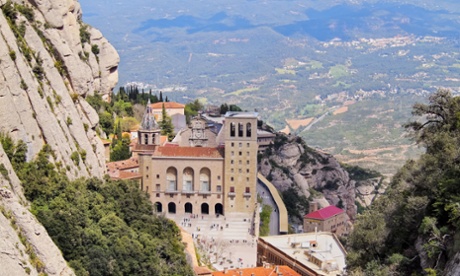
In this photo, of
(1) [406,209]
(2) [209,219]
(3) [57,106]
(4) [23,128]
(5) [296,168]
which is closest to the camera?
(1) [406,209]

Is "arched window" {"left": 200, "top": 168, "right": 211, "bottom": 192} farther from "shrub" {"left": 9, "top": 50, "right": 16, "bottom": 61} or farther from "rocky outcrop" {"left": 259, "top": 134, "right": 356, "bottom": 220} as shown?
"rocky outcrop" {"left": 259, "top": 134, "right": 356, "bottom": 220}

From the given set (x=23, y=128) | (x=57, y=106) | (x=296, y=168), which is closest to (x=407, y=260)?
(x=23, y=128)

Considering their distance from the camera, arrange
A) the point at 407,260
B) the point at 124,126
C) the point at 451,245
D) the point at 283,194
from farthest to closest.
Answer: the point at 283,194
the point at 124,126
the point at 407,260
the point at 451,245

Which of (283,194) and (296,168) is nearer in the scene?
(283,194)

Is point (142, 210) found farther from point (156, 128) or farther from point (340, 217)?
point (340, 217)

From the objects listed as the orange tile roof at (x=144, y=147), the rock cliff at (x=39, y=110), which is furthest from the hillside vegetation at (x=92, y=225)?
the orange tile roof at (x=144, y=147)

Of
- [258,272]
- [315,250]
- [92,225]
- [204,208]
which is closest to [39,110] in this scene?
[92,225]

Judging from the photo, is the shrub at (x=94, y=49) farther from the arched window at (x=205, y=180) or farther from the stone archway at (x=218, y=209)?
the stone archway at (x=218, y=209)

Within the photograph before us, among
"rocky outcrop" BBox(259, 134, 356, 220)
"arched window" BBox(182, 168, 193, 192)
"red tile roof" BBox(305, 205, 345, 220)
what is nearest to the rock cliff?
"arched window" BBox(182, 168, 193, 192)
